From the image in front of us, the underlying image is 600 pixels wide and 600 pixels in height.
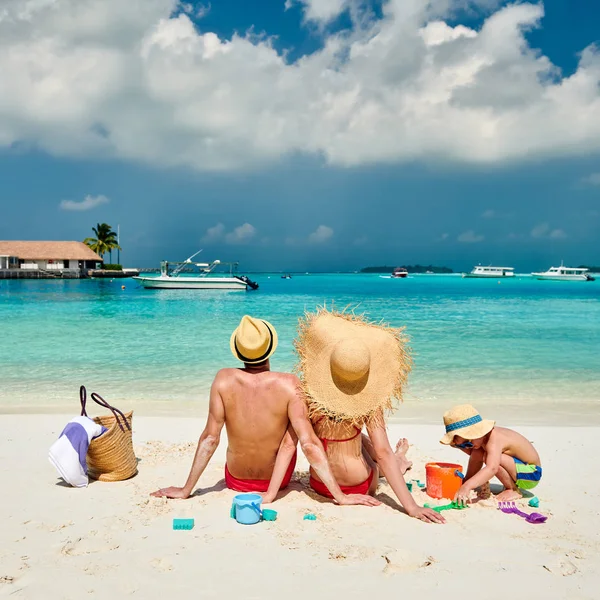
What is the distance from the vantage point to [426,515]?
137 inches

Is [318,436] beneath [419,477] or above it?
above

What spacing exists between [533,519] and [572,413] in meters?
4.89

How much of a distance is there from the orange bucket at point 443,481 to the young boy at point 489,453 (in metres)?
0.08

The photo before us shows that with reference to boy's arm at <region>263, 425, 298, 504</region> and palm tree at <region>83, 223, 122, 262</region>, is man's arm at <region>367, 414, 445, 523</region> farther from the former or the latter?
palm tree at <region>83, 223, 122, 262</region>

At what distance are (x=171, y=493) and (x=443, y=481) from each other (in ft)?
6.44

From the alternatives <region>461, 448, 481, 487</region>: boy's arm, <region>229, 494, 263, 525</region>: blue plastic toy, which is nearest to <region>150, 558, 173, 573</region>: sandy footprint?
<region>229, 494, 263, 525</region>: blue plastic toy

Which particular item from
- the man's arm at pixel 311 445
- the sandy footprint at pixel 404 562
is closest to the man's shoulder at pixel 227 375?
the man's arm at pixel 311 445

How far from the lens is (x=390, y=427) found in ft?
21.3

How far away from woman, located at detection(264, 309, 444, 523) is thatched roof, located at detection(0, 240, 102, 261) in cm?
6836

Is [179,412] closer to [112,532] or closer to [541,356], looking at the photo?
[112,532]

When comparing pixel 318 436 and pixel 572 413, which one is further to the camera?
pixel 572 413

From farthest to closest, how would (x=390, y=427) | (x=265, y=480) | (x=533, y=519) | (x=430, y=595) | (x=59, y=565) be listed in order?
(x=390, y=427), (x=265, y=480), (x=533, y=519), (x=59, y=565), (x=430, y=595)

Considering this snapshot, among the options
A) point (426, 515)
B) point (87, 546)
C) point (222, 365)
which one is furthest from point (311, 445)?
point (222, 365)

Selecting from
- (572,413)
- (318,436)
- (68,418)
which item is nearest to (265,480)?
(318,436)
